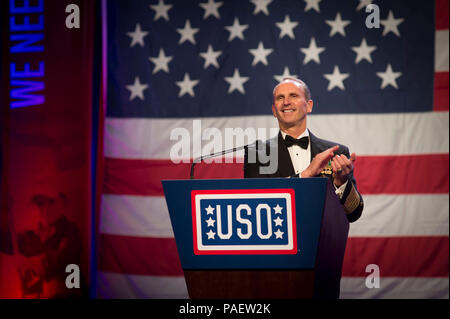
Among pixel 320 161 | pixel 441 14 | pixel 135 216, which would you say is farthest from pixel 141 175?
pixel 441 14

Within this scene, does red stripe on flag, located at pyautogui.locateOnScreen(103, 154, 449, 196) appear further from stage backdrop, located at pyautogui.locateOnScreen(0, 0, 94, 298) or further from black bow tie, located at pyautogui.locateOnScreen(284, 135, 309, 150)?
black bow tie, located at pyautogui.locateOnScreen(284, 135, 309, 150)

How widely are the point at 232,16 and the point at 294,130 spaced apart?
1641mm

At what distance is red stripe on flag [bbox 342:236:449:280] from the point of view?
3.31m

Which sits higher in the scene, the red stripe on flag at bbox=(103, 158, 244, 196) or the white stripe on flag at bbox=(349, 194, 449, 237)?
the red stripe on flag at bbox=(103, 158, 244, 196)

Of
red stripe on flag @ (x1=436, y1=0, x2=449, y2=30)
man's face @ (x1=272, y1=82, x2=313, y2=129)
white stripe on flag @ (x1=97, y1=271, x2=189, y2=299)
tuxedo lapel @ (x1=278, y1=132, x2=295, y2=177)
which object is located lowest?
white stripe on flag @ (x1=97, y1=271, x2=189, y2=299)

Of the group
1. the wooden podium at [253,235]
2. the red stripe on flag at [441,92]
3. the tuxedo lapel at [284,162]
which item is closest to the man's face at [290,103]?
the tuxedo lapel at [284,162]

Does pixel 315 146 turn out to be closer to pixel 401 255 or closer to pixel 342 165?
pixel 342 165

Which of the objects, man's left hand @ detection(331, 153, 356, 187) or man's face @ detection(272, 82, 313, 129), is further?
man's face @ detection(272, 82, 313, 129)

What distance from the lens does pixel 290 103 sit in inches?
85.9

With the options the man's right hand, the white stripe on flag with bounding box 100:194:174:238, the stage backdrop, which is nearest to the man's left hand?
the man's right hand

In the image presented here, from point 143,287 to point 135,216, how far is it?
53 cm

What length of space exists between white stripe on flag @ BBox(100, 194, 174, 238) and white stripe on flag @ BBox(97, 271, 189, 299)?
322mm

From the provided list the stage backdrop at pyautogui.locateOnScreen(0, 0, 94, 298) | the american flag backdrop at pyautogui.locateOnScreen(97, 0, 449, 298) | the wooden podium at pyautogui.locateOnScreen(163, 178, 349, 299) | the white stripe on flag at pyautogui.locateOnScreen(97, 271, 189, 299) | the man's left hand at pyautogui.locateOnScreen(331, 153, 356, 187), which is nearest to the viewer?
the wooden podium at pyautogui.locateOnScreen(163, 178, 349, 299)

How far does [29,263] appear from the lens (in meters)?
3.23
